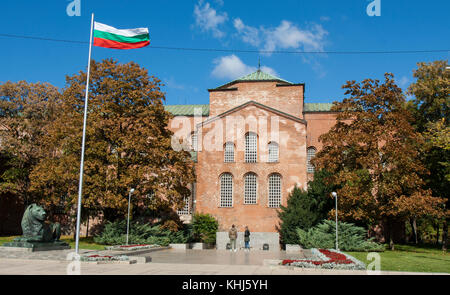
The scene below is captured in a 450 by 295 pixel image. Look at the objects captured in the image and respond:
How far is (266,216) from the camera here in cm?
3556

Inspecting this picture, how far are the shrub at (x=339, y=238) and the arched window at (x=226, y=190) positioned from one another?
8.43 m

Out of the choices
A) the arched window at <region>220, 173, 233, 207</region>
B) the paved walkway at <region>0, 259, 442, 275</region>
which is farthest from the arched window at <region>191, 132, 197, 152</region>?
the paved walkway at <region>0, 259, 442, 275</region>

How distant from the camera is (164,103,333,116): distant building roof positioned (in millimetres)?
45325

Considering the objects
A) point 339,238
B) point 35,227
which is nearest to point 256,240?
point 339,238

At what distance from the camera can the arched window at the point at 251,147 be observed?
3706 centimetres

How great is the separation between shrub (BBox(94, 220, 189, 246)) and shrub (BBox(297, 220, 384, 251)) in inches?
381

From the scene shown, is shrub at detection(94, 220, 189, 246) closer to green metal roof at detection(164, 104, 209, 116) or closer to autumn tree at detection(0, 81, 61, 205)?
autumn tree at detection(0, 81, 61, 205)

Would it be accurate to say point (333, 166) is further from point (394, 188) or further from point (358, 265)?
point (358, 265)

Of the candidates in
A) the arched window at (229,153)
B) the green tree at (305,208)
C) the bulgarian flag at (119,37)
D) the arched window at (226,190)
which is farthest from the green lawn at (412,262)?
the arched window at (229,153)

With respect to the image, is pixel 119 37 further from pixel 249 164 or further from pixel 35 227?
pixel 249 164

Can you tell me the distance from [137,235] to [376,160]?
18382mm
